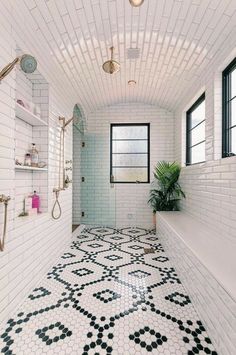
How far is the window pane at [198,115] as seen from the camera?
10.2 feet

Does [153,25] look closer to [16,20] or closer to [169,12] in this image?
[169,12]

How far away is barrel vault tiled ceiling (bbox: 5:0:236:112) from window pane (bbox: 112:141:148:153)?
1567 millimetres

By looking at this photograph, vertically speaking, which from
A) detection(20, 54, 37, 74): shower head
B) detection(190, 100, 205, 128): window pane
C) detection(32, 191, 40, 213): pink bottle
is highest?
detection(190, 100, 205, 128): window pane

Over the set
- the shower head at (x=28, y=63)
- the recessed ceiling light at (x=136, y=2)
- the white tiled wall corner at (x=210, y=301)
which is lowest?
the white tiled wall corner at (x=210, y=301)

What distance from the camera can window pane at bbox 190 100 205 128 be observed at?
312 centimetres

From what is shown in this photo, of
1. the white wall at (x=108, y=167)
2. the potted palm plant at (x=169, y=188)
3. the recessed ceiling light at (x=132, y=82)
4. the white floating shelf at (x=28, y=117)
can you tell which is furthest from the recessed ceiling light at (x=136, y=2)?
the white wall at (x=108, y=167)

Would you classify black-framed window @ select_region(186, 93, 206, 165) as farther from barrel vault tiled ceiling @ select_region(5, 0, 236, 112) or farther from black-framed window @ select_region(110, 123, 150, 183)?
black-framed window @ select_region(110, 123, 150, 183)

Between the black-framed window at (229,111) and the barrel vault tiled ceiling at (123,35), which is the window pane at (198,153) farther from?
the barrel vault tiled ceiling at (123,35)

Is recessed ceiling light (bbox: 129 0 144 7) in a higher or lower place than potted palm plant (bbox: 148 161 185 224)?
higher

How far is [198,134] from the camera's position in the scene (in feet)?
10.9

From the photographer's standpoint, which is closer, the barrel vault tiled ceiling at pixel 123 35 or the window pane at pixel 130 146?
the barrel vault tiled ceiling at pixel 123 35

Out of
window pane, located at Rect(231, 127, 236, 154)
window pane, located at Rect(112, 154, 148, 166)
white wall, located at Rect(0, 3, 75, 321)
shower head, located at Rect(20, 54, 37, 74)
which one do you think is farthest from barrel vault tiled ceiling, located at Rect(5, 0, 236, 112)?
window pane, located at Rect(112, 154, 148, 166)

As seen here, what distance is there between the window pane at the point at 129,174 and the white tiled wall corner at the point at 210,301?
2.61 m

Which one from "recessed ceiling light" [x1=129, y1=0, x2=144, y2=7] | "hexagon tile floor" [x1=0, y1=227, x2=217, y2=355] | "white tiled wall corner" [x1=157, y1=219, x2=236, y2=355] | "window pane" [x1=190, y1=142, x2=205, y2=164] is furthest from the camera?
"window pane" [x1=190, y1=142, x2=205, y2=164]
